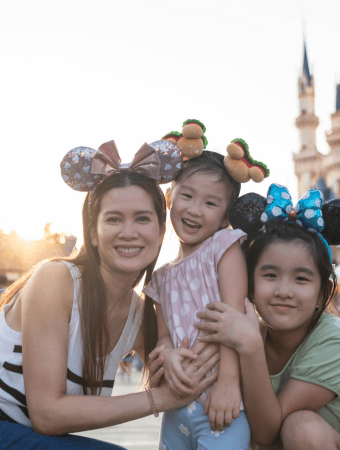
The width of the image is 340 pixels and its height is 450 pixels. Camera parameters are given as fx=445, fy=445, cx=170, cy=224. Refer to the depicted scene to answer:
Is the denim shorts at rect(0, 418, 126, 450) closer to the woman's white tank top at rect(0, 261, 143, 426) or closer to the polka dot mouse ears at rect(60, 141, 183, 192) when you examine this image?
the woman's white tank top at rect(0, 261, 143, 426)

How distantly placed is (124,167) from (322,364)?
1371 mm

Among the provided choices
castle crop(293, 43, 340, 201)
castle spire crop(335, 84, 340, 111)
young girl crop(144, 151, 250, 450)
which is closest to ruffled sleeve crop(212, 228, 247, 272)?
young girl crop(144, 151, 250, 450)

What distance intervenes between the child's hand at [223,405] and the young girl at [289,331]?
6cm

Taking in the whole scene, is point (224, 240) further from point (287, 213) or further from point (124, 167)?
point (124, 167)

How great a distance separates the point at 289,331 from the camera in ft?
7.59

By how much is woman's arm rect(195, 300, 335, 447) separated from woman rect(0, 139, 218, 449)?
0.61ft

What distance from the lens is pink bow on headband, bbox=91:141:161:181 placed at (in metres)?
2.26

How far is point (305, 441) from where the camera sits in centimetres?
192

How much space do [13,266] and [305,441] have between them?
15.9 metres

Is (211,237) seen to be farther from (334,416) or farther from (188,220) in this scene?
(334,416)

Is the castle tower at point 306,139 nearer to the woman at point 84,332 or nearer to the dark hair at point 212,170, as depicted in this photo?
the dark hair at point 212,170

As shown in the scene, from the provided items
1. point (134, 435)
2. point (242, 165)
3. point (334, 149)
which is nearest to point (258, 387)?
point (242, 165)

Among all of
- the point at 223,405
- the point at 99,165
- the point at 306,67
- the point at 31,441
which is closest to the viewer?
the point at 31,441

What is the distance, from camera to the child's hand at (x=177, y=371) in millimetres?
2062
